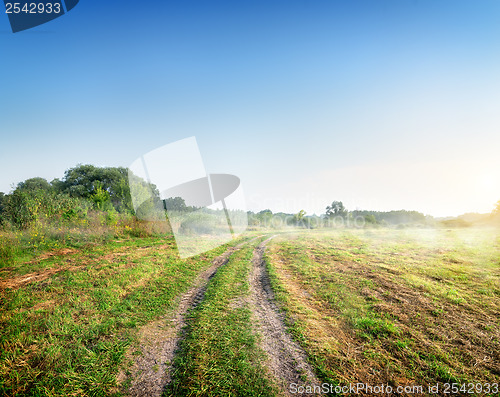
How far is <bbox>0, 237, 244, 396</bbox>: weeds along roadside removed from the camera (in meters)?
3.07

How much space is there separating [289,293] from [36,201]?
17732 mm

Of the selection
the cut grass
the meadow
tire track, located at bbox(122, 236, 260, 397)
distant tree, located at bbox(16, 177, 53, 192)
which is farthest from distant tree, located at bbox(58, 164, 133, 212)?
the cut grass

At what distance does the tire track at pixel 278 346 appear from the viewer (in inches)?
125

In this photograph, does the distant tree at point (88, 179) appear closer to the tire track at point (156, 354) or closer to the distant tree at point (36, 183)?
the distant tree at point (36, 183)

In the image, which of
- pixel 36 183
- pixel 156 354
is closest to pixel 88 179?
pixel 36 183

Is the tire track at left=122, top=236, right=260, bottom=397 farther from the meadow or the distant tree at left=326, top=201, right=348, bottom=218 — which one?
the distant tree at left=326, top=201, right=348, bottom=218

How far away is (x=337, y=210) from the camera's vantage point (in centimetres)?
8512

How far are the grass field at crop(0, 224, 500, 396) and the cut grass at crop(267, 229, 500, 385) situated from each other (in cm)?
3

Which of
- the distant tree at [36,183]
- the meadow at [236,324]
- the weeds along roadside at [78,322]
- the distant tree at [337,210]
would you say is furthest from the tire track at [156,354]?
the distant tree at [337,210]

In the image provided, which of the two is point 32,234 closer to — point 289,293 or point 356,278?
point 289,293

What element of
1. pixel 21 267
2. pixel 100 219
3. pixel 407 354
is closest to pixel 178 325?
pixel 407 354

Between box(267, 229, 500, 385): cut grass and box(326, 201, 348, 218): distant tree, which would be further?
box(326, 201, 348, 218): distant tree

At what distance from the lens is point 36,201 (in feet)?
43.2

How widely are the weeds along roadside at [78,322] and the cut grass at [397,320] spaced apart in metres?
3.77
